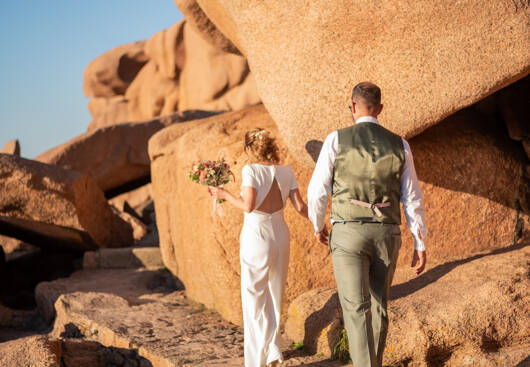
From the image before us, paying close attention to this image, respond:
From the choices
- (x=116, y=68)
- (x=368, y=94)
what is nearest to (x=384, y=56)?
(x=368, y=94)

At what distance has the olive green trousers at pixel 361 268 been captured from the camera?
290 cm

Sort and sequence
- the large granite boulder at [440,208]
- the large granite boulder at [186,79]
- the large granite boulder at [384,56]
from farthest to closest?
the large granite boulder at [186,79]
the large granite boulder at [440,208]
the large granite boulder at [384,56]

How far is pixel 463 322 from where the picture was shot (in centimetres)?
355

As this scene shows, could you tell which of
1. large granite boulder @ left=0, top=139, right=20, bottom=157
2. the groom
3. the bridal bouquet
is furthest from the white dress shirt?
large granite boulder @ left=0, top=139, right=20, bottom=157

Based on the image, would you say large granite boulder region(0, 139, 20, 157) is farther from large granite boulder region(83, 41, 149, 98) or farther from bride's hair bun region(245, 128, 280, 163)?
bride's hair bun region(245, 128, 280, 163)

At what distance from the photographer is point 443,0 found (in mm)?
4070

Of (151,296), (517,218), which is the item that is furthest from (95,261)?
(517,218)

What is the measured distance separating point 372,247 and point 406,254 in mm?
2015

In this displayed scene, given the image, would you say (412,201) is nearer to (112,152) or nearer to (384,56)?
(384,56)

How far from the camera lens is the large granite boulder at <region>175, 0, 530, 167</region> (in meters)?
3.99

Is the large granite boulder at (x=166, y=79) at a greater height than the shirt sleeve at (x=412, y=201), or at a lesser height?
greater

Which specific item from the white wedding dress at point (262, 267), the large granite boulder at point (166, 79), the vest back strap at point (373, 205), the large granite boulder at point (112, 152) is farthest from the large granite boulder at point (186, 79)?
the vest back strap at point (373, 205)

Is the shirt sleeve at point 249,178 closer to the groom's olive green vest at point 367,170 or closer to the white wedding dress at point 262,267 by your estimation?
the white wedding dress at point 262,267

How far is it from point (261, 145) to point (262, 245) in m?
0.65
